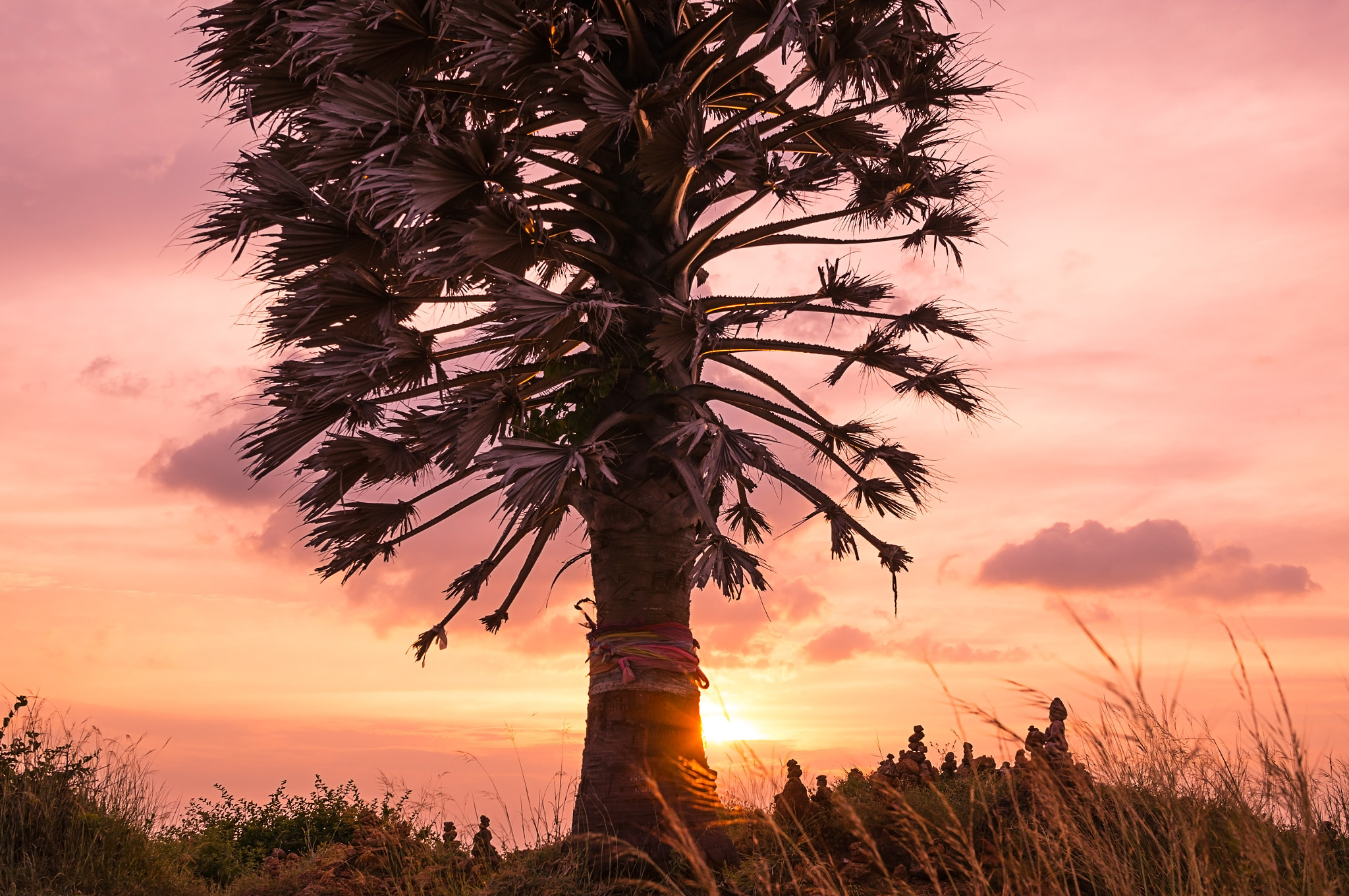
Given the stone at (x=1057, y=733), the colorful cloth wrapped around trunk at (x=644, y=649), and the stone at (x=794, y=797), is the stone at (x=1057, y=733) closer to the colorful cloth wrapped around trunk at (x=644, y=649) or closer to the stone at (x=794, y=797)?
the stone at (x=794, y=797)

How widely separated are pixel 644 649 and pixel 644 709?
46 centimetres

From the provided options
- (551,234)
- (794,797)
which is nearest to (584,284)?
(551,234)

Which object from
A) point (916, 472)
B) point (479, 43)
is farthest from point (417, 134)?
point (916, 472)

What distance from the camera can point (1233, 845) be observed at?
20.6ft

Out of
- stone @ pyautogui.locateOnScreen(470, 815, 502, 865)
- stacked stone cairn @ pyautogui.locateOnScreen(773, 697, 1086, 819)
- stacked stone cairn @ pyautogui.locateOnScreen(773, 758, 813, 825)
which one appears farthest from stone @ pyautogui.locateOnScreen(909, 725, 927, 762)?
stone @ pyautogui.locateOnScreen(470, 815, 502, 865)

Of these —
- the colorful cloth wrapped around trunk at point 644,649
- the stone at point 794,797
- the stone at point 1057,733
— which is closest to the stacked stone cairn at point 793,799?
the stone at point 794,797

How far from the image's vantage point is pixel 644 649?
8359mm

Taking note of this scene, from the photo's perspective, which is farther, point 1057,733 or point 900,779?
point 900,779

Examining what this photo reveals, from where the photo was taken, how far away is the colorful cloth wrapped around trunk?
8344mm

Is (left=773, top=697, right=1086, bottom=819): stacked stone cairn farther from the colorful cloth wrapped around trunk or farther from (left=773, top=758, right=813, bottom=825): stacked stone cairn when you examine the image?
the colorful cloth wrapped around trunk

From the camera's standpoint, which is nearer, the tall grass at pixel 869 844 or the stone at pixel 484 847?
the tall grass at pixel 869 844

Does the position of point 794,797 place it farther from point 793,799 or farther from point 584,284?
point 584,284

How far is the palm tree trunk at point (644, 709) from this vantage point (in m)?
8.11

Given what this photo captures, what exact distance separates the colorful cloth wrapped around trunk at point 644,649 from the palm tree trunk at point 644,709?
0.18 ft
